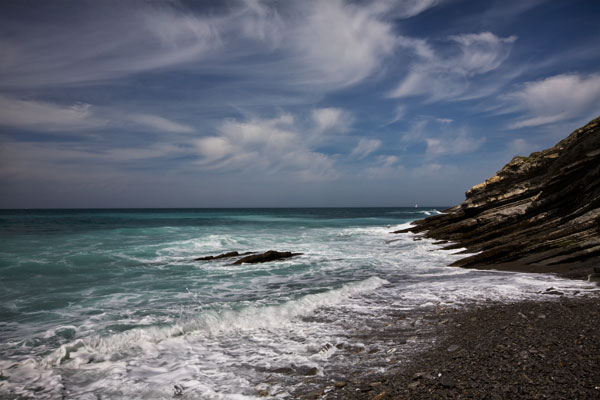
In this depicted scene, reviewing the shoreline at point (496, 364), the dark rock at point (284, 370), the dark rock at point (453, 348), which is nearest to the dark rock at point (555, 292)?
the shoreline at point (496, 364)

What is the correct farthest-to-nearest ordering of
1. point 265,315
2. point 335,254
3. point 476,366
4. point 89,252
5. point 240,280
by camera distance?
point 89,252 → point 335,254 → point 240,280 → point 265,315 → point 476,366

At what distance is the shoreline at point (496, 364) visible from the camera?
3790 mm

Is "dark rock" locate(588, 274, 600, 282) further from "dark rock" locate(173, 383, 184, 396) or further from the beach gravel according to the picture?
"dark rock" locate(173, 383, 184, 396)

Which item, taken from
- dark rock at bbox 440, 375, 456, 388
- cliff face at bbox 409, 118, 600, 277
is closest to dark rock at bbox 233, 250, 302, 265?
cliff face at bbox 409, 118, 600, 277

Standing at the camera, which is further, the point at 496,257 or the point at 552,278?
the point at 496,257

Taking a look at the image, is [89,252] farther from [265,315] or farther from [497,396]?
[497,396]

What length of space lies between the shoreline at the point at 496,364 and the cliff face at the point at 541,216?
19.6 ft

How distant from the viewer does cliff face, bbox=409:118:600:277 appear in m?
11.5

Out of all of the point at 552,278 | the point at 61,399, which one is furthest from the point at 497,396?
the point at 552,278

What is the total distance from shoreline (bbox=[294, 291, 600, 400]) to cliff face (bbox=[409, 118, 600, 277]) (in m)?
5.97

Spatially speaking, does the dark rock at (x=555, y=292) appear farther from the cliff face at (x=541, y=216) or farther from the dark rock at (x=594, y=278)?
the cliff face at (x=541, y=216)

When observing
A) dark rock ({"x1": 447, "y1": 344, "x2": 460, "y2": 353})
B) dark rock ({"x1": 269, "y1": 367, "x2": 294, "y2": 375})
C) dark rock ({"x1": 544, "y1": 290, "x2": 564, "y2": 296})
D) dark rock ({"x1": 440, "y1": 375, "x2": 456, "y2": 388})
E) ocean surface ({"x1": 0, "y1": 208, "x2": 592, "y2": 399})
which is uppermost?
dark rock ({"x1": 544, "y1": 290, "x2": 564, "y2": 296})

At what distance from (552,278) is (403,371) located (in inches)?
327

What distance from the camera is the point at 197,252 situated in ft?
70.8
